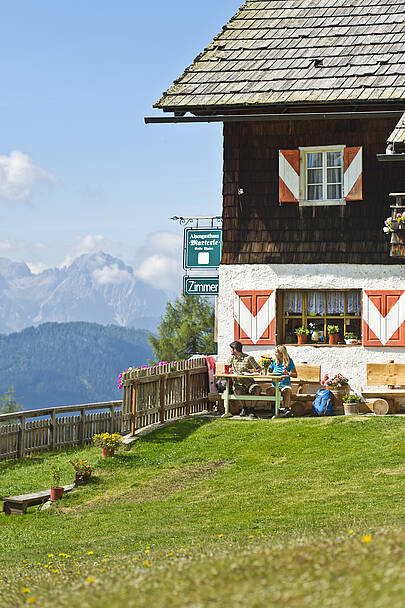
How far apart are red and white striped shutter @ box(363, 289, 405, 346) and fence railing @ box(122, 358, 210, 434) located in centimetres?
385

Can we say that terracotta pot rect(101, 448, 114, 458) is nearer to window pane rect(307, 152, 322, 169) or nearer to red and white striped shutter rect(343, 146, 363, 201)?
red and white striped shutter rect(343, 146, 363, 201)

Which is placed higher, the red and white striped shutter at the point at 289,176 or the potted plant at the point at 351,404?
the red and white striped shutter at the point at 289,176

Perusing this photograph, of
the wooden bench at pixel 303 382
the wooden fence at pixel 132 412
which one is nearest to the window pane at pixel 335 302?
the wooden bench at pixel 303 382

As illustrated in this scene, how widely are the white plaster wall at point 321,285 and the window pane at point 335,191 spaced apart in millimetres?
1560

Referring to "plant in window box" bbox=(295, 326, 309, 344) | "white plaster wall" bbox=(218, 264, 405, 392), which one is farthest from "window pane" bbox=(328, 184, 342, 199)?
"plant in window box" bbox=(295, 326, 309, 344)

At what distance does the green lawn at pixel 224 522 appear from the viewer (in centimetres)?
525

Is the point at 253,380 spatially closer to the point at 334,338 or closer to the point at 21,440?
the point at 334,338

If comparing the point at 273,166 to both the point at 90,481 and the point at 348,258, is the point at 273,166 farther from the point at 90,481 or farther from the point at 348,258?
the point at 90,481

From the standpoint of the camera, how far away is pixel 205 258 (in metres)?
20.4

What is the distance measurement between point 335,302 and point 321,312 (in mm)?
391

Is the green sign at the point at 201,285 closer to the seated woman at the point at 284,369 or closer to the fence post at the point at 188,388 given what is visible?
the fence post at the point at 188,388

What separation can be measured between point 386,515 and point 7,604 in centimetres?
504

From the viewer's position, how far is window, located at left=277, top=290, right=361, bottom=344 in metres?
19.6

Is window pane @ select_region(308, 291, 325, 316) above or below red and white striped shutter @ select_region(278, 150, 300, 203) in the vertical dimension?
below
